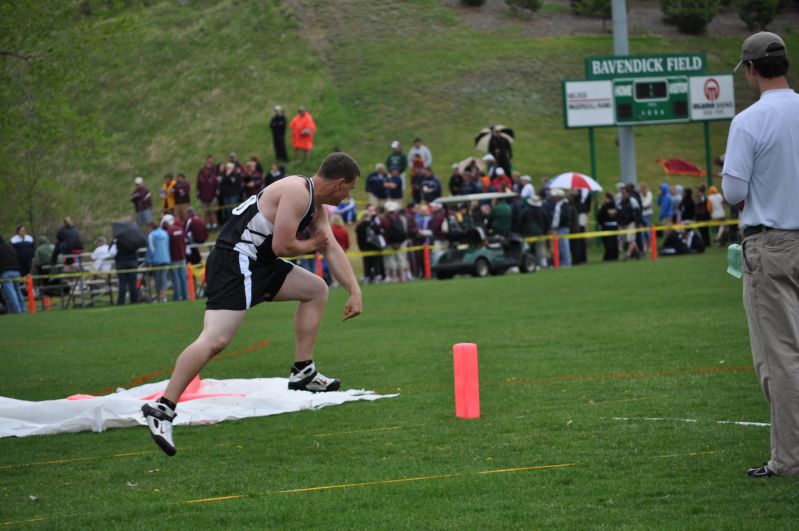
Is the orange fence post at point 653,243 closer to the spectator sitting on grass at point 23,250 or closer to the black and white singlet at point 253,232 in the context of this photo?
the spectator sitting on grass at point 23,250

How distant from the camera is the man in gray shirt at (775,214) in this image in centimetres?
627

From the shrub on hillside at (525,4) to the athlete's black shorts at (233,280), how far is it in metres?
57.5

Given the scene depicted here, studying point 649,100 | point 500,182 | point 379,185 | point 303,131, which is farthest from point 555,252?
point 303,131

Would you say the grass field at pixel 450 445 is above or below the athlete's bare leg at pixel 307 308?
below

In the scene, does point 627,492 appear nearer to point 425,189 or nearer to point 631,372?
point 631,372

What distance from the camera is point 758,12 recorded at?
5756 cm

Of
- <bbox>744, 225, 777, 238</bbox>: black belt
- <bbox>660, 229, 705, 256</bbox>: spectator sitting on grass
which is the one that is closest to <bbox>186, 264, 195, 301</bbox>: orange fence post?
<bbox>660, 229, 705, 256</bbox>: spectator sitting on grass

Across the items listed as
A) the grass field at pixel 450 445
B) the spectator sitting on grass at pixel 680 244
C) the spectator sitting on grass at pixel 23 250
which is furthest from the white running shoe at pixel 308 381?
the spectator sitting on grass at pixel 680 244

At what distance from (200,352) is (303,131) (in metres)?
36.7

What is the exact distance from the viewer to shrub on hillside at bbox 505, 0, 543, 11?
63688mm

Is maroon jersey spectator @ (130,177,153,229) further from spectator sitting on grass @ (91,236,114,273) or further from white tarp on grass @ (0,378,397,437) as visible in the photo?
white tarp on grass @ (0,378,397,437)

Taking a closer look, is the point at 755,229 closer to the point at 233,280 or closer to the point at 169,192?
the point at 233,280

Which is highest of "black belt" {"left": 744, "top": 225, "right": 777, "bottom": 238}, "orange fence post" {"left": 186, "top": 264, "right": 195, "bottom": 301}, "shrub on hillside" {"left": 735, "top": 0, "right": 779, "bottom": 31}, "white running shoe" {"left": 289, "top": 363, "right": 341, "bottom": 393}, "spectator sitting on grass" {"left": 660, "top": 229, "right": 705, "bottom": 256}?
"shrub on hillside" {"left": 735, "top": 0, "right": 779, "bottom": 31}

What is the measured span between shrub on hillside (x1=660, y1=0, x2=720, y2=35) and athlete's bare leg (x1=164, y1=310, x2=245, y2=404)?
55647mm
